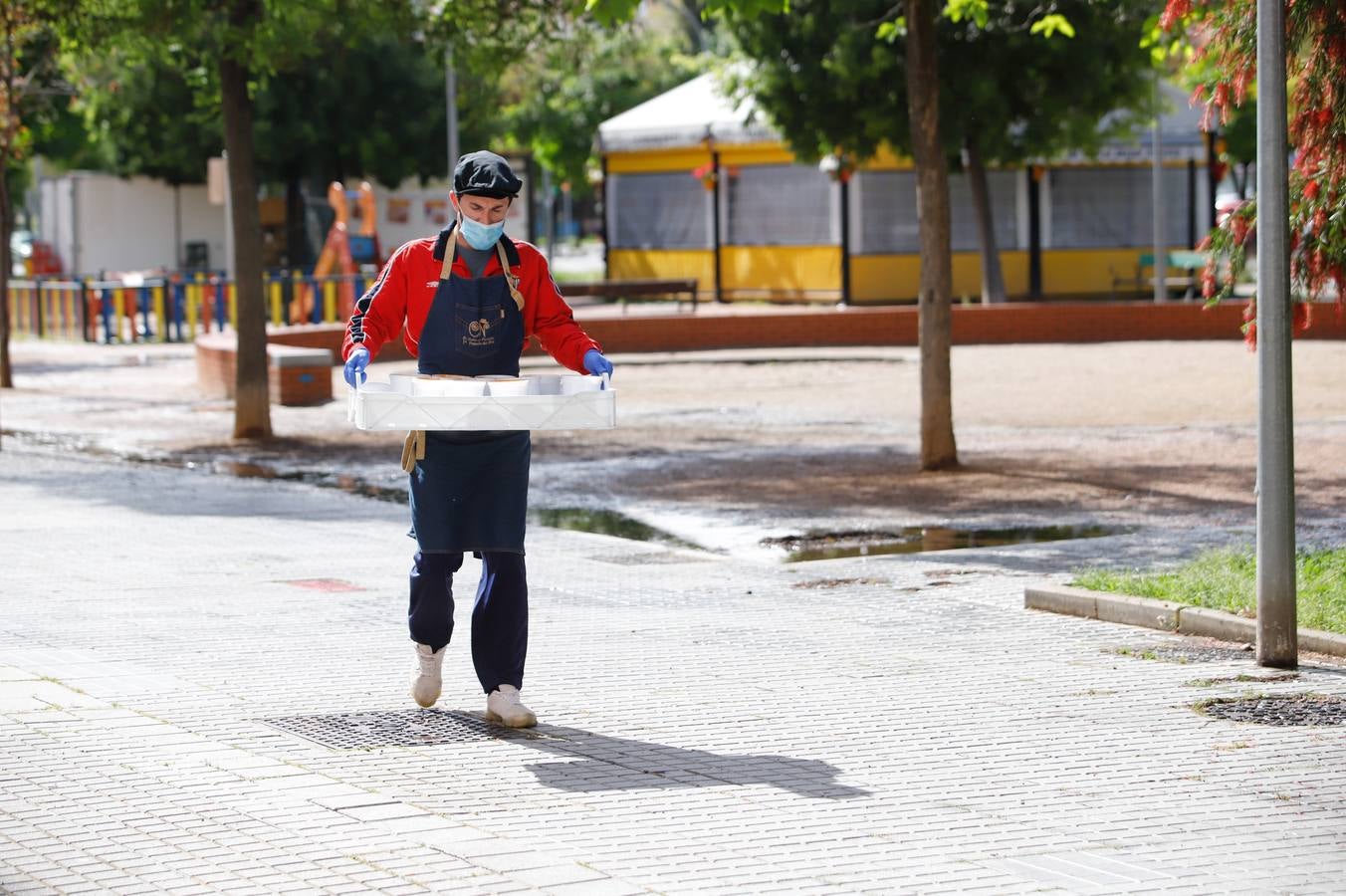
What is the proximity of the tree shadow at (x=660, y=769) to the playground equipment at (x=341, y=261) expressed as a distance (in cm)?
2524

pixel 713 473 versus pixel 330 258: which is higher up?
pixel 330 258

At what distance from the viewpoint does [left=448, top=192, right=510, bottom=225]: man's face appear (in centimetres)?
681

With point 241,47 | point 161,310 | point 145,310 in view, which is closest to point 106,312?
point 145,310

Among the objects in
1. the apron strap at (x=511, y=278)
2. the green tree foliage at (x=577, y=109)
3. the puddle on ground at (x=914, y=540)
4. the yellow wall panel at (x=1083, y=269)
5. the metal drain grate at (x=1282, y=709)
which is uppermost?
the green tree foliage at (x=577, y=109)

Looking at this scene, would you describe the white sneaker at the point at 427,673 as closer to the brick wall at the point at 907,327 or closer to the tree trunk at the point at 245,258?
the tree trunk at the point at 245,258

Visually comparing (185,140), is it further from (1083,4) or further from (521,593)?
(521,593)

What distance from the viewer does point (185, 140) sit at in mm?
44156

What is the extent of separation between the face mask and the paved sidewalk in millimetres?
1579

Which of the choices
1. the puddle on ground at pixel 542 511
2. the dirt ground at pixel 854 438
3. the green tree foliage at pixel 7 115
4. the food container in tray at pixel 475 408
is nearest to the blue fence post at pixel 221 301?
the dirt ground at pixel 854 438

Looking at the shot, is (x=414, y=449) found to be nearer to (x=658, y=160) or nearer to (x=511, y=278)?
(x=511, y=278)

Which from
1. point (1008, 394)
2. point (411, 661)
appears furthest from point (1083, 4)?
point (411, 661)

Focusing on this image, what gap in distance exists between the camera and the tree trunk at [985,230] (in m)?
33.0

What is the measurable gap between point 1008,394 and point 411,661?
1456 cm

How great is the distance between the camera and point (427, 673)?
7125 mm
